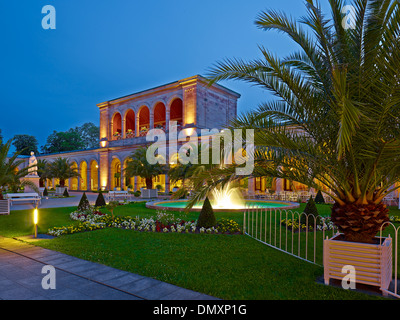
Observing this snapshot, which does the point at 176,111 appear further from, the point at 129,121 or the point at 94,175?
the point at 94,175

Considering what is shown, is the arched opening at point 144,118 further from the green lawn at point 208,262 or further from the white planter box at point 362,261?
the white planter box at point 362,261

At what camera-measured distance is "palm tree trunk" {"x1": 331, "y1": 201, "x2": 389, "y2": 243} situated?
4508 mm

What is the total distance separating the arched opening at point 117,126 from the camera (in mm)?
38969

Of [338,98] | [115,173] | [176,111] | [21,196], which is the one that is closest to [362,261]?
[338,98]

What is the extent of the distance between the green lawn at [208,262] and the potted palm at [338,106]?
747 mm

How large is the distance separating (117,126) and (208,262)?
125 ft

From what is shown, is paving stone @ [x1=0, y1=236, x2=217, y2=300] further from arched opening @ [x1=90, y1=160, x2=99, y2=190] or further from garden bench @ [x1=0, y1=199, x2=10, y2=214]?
arched opening @ [x1=90, y1=160, x2=99, y2=190]

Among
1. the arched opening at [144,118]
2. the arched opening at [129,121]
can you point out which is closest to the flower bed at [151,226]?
the arched opening at [129,121]

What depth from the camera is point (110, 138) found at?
38.9 m

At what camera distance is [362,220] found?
4523mm
